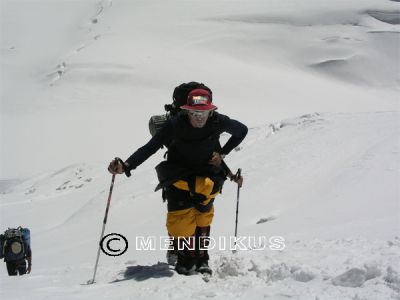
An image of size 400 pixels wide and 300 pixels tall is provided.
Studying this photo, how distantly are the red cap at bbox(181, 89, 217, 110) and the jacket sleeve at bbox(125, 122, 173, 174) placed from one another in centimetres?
24

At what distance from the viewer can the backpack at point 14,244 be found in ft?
20.8

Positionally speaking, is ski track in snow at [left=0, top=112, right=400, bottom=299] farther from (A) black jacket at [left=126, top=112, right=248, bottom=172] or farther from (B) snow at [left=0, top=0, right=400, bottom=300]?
(A) black jacket at [left=126, top=112, right=248, bottom=172]

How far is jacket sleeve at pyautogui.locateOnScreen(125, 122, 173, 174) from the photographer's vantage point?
13.7 feet

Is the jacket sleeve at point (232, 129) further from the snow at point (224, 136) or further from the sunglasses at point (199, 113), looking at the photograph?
the snow at point (224, 136)

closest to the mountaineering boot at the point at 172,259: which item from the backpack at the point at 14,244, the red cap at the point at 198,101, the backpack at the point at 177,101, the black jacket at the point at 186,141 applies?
the black jacket at the point at 186,141

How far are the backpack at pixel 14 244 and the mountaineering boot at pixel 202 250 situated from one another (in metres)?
2.97

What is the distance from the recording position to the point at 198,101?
4.13 metres

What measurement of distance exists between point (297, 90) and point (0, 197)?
23231mm

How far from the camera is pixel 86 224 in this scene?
9.66 m

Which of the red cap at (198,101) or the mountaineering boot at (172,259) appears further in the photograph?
the mountaineering boot at (172,259)

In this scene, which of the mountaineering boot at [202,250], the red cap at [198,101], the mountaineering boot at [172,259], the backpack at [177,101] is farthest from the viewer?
the mountaineering boot at [172,259]

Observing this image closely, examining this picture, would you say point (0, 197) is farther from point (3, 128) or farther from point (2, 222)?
point (3, 128)

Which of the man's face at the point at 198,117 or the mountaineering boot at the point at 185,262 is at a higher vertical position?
the man's face at the point at 198,117

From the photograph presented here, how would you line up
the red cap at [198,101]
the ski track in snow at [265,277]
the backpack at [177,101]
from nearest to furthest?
the ski track in snow at [265,277]
the red cap at [198,101]
the backpack at [177,101]
